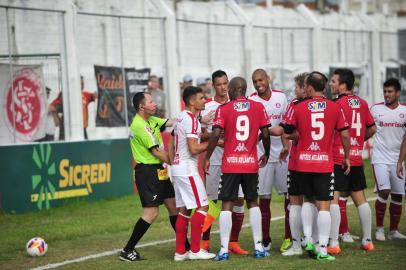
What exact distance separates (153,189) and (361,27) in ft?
62.4

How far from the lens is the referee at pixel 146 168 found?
11.4 metres

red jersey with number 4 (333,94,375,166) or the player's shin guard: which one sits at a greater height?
red jersey with number 4 (333,94,375,166)

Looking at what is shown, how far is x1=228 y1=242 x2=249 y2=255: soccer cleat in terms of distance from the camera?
38.1 feet

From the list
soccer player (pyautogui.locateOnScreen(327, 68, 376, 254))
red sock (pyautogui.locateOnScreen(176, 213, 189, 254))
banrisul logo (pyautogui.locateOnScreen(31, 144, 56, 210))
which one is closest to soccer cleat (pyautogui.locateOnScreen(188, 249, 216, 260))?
red sock (pyautogui.locateOnScreen(176, 213, 189, 254))

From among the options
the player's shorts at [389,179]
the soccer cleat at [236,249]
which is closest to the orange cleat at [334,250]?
the soccer cleat at [236,249]

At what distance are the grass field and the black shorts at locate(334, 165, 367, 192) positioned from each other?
79 centimetres

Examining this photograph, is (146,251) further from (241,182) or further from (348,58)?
(348,58)

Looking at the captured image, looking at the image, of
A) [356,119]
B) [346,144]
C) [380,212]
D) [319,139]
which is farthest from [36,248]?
[380,212]

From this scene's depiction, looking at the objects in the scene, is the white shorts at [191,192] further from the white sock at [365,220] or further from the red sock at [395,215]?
the red sock at [395,215]

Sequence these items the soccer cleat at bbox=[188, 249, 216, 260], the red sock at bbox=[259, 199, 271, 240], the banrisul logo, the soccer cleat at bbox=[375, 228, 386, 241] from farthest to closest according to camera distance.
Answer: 1. the banrisul logo
2. the soccer cleat at bbox=[375, 228, 386, 241]
3. the red sock at bbox=[259, 199, 271, 240]
4. the soccer cleat at bbox=[188, 249, 216, 260]

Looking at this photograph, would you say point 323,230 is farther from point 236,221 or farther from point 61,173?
point 61,173

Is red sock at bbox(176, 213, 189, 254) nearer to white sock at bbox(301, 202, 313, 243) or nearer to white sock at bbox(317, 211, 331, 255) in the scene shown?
white sock at bbox(301, 202, 313, 243)

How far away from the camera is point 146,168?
37.7 feet

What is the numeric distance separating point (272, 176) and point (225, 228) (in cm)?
149
